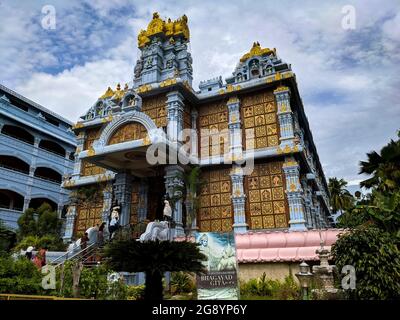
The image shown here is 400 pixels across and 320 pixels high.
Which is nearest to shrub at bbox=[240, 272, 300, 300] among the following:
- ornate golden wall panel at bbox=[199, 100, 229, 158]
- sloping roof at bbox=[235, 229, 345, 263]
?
sloping roof at bbox=[235, 229, 345, 263]

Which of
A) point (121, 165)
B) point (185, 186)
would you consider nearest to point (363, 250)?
point (185, 186)

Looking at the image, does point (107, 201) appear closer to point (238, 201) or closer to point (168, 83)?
point (168, 83)

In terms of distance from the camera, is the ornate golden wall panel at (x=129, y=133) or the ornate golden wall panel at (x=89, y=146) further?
the ornate golden wall panel at (x=89, y=146)

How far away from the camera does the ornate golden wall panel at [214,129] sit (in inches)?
749

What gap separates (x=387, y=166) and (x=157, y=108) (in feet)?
43.4

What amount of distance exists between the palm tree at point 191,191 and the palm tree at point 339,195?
23679 millimetres

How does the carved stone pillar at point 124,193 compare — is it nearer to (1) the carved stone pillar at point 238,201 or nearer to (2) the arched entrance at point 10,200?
(1) the carved stone pillar at point 238,201

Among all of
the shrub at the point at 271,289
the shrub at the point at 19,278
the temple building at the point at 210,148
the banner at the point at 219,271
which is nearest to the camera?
the banner at the point at 219,271

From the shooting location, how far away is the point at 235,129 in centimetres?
1859

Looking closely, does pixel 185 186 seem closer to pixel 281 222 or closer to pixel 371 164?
pixel 281 222

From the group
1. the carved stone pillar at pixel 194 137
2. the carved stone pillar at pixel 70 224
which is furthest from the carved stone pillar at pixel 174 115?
the carved stone pillar at pixel 70 224

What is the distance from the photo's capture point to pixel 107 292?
9508 mm

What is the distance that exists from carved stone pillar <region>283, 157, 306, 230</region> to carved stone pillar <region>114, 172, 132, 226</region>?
931 cm

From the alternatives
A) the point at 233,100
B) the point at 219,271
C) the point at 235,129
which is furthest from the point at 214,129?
the point at 219,271
